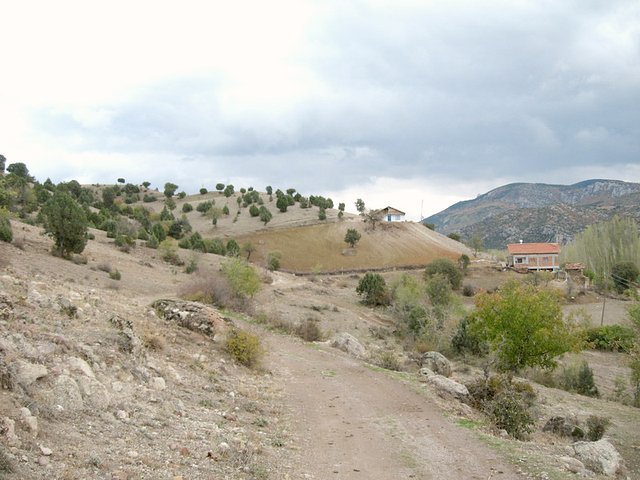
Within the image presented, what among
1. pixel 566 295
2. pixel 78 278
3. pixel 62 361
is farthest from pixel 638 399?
pixel 566 295

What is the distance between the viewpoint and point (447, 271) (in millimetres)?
71250

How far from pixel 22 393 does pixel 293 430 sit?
5717 mm

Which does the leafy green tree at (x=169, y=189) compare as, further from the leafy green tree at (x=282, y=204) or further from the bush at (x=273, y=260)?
the bush at (x=273, y=260)

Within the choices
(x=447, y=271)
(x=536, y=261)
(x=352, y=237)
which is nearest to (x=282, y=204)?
(x=352, y=237)

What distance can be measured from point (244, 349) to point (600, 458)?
32.5 ft

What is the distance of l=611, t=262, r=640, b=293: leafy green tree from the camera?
264 ft

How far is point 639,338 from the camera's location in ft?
79.3

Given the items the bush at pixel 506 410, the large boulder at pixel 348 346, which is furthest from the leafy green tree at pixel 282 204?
the bush at pixel 506 410

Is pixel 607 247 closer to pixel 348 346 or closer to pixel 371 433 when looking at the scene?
pixel 348 346

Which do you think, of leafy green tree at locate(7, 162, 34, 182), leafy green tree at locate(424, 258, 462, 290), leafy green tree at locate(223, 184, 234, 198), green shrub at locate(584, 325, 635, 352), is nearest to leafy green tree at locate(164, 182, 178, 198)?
leafy green tree at locate(223, 184, 234, 198)

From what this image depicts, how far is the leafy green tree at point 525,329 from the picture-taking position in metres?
24.9

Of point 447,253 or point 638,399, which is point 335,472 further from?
point 447,253

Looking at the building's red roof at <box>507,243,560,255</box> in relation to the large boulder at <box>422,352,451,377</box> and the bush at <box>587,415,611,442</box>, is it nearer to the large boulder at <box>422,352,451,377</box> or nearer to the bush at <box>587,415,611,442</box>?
the large boulder at <box>422,352,451,377</box>

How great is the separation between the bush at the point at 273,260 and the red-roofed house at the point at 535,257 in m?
39.9
